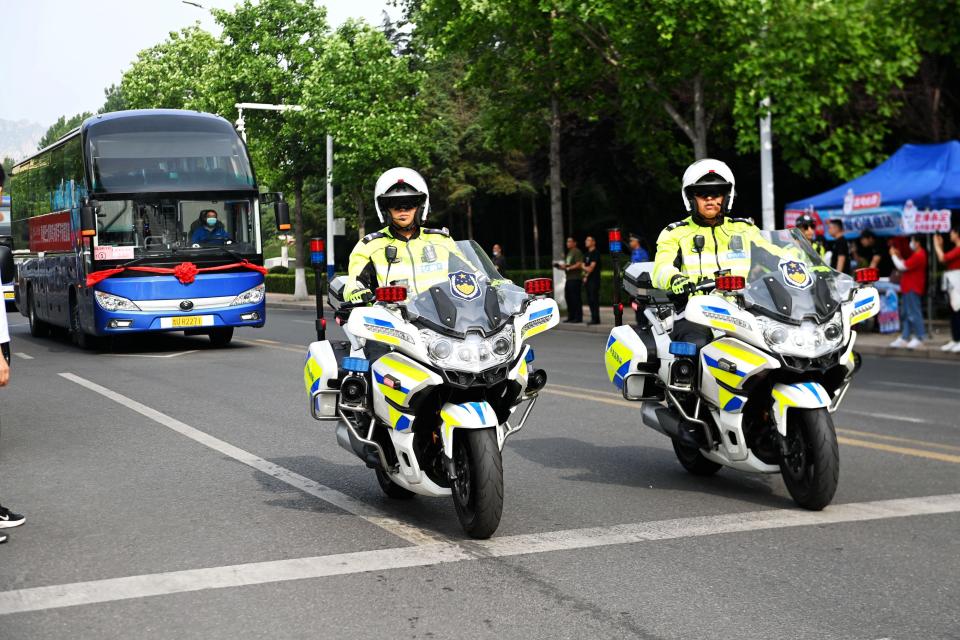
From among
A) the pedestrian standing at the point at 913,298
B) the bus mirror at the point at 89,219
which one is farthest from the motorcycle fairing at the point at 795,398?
the bus mirror at the point at 89,219

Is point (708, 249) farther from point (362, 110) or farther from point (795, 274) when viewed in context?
point (362, 110)

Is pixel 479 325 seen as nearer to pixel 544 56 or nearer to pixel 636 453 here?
pixel 636 453

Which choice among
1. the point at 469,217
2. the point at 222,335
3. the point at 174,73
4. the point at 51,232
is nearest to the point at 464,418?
the point at 222,335

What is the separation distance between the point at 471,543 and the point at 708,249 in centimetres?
247

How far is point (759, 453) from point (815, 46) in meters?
17.6

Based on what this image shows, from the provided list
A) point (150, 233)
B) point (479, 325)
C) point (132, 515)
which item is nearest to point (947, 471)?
point (479, 325)

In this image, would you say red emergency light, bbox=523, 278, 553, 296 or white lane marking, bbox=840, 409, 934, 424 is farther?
white lane marking, bbox=840, 409, 934, 424

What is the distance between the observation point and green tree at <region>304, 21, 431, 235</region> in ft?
140

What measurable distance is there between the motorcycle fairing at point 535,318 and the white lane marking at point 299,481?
42.8 inches

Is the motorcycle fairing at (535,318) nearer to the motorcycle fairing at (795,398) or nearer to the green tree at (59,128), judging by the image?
the motorcycle fairing at (795,398)

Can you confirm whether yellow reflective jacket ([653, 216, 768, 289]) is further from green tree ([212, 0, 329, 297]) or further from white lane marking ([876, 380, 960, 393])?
green tree ([212, 0, 329, 297])

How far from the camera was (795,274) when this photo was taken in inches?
272

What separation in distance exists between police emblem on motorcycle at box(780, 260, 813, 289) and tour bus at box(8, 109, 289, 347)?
44.4ft

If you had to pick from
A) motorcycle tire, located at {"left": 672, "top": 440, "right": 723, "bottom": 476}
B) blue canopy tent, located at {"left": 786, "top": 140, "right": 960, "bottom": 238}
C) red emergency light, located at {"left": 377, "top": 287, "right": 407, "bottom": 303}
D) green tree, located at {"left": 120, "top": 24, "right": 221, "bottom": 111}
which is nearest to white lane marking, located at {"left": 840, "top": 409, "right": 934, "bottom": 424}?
motorcycle tire, located at {"left": 672, "top": 440, "right": 723, "bottom": 476}
